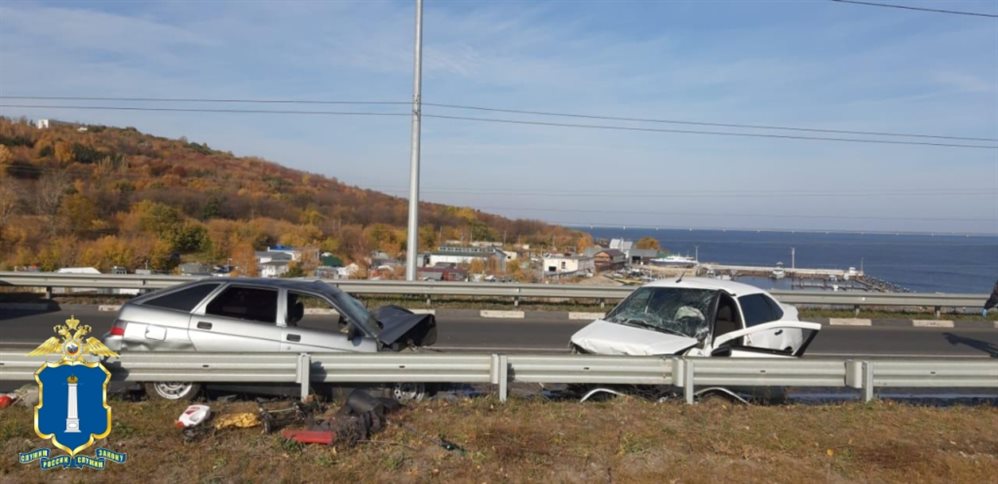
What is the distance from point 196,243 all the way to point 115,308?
12060 millimetres

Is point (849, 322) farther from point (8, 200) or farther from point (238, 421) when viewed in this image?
point (8, 200)

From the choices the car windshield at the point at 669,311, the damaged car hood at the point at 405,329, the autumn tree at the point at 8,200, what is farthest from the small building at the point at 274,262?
the car windshield at the point at 669,311

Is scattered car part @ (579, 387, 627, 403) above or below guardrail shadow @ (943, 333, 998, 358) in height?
above

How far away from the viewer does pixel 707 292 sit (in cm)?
873

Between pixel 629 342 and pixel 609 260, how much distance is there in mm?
23551

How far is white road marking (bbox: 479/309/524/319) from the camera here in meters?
17.5

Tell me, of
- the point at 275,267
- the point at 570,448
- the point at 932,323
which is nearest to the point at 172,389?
the point at 570,448

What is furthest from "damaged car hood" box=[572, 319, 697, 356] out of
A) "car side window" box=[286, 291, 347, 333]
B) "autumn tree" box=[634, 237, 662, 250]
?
"autumn tree" box=[634, 237, 662, 250]

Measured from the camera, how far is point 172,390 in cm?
716

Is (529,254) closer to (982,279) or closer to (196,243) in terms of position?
(196,243)

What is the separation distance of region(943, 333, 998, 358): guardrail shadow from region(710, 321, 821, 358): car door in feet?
27.8

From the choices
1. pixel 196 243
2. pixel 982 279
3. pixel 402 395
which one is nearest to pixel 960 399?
pixel 402 395

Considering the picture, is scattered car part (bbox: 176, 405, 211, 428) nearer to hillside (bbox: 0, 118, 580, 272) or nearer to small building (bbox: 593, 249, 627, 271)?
hillside (bbox: 0, 118, 580, 272)

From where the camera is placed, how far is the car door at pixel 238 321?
7508 mm
